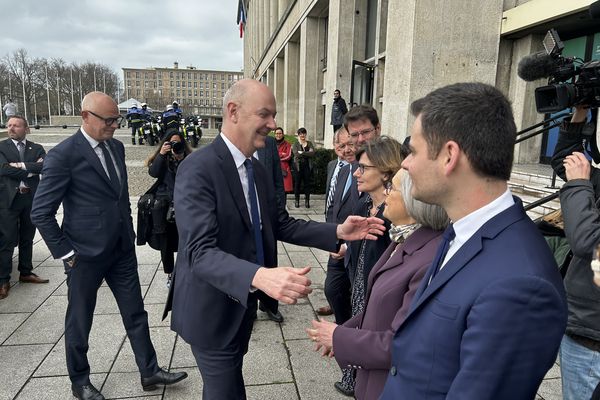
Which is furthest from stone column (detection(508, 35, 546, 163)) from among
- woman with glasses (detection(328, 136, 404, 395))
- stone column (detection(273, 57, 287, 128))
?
stone column (detection(273, 57, 287, 128))

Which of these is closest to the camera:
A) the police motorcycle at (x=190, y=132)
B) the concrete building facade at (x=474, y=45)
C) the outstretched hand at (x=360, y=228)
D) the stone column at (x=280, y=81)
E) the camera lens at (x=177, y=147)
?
the outstretched hand at (x=360, y=228)

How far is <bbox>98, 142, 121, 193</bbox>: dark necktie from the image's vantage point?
3027mm

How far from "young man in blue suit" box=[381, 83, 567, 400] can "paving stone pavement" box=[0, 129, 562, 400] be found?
2138 millimetres

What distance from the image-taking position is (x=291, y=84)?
76.5 feet

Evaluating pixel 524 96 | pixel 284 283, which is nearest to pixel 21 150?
pixel 284 283

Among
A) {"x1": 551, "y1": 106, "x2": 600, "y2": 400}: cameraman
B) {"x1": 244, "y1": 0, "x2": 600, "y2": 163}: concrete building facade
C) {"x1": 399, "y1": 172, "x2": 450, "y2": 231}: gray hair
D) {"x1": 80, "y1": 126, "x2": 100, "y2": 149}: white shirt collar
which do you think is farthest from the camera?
{"x1": 244, "y1": 0, "x2": 600, "y2": 163}: concrete building facade

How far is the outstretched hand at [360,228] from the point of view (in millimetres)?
2289

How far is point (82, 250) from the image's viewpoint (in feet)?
9.32

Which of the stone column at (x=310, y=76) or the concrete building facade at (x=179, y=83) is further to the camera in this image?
the concrete building facade at (x=179, y=83)

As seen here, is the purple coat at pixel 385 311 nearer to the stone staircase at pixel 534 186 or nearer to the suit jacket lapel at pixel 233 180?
the suit jacket lapel at pixel 233 180

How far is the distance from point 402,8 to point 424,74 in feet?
4.31

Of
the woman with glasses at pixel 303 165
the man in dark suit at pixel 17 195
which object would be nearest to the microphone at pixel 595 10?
the man in dark suit at pixel 17 195

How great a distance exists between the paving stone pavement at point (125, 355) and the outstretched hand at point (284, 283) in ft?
5.99

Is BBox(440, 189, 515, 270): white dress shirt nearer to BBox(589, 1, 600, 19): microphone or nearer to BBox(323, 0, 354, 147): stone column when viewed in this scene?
BBox(589, 1, 600, 19): microphone
